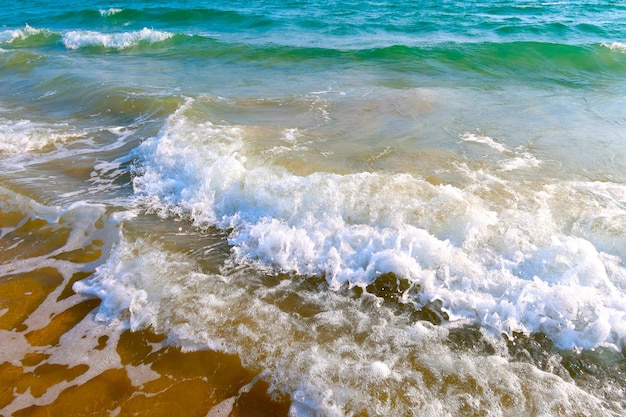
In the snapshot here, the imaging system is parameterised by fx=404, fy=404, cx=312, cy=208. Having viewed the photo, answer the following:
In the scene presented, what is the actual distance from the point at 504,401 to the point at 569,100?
30.2ft

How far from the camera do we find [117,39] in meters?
18.5

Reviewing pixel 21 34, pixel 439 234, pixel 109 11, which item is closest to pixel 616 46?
pixel 439 234

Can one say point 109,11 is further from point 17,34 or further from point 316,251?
point 316,251

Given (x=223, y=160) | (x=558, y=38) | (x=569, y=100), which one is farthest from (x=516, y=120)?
(x=558, y=38)

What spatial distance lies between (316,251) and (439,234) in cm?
146

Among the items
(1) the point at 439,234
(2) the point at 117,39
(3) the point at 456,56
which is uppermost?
(3) the point at 456,56

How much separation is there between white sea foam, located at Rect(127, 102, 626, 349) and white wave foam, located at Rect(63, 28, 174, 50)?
48.1 feet

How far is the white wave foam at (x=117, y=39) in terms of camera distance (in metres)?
18.2

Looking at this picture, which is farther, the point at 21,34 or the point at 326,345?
the point at 21,34

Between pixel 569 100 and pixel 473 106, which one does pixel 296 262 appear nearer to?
pixel 473 106

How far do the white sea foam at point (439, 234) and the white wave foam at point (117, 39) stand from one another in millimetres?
14663

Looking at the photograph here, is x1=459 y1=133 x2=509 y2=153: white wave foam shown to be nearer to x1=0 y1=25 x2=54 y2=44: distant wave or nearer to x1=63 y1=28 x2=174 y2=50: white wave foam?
x1=63 y1=28 x2=174 y2=50: white wave foam

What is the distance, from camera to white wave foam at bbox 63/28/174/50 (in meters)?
Answer: 18.2

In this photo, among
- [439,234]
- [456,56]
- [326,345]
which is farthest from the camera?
[456,56]
